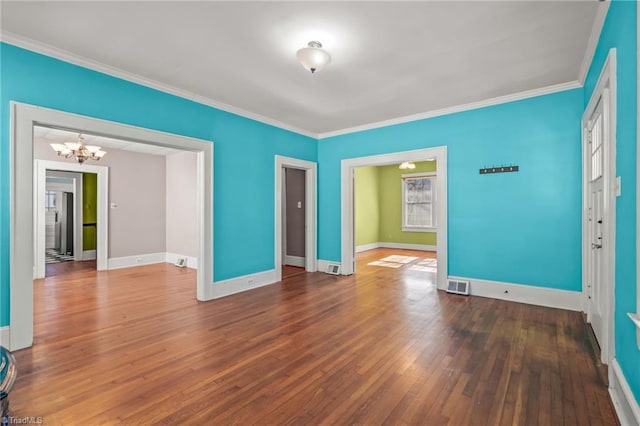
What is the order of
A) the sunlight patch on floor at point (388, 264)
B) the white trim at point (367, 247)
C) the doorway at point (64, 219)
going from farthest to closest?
the white trim at point (367, 247), the doorway at point (64, 219), the sunlight patch on floor at point (388, 264)

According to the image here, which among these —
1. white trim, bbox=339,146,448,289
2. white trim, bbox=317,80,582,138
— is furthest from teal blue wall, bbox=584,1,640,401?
white trim, bbox=339,146,448,289

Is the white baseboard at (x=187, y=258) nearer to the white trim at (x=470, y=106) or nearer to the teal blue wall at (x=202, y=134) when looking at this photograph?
the teal blue wall at (x=202, y=134)

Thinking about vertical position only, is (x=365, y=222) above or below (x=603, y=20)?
below

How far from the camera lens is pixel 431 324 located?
3.40 m

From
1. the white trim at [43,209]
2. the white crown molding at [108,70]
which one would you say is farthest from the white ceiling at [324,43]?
the white trim at [43,209]

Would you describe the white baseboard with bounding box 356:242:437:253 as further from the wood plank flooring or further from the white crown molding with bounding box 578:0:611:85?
the white crown molding with bounding box 578:0:611:85

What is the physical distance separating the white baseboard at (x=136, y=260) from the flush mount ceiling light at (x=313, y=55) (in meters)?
6.27

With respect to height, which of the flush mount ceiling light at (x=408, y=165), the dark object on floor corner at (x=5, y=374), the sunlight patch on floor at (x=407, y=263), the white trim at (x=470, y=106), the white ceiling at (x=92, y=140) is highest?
the white trim at (x=470, y=106)

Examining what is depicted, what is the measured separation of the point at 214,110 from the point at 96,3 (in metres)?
2.13

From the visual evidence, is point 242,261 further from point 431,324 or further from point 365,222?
point 365,222

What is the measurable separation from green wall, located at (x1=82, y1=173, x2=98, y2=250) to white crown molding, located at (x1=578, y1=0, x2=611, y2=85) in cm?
998

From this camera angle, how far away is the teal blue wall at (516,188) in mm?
3875

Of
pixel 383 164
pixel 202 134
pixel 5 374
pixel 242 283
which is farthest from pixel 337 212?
pixel 5 374

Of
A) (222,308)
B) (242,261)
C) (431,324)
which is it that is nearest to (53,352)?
(222,308)
